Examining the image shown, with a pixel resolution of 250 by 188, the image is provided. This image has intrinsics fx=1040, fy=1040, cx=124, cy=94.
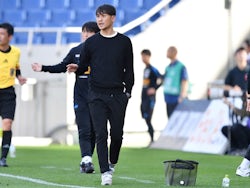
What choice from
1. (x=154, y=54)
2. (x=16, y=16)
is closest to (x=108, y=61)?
(x=154, y=54)

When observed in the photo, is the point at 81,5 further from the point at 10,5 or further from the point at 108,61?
the point at 108,61

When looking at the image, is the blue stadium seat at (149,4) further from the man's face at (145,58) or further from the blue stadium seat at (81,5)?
the man's face at (145,58)

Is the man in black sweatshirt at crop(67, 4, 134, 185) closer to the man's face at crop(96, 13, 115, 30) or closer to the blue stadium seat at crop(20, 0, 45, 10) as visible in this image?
the man's face at crop(96, 13, 115, 30)

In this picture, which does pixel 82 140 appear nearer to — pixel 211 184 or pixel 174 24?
pixel 211 184

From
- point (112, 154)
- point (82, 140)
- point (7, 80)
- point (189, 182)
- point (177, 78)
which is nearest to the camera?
point (189, 182)

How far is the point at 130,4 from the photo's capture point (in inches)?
944

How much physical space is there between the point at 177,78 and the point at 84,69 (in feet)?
32.7

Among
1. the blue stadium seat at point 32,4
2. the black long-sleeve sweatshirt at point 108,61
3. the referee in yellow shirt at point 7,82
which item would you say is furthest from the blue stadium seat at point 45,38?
the black long-sleeve sweatshirt at point 108,61

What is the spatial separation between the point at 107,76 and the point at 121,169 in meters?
3.28

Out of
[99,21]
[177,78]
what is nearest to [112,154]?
[99,21]

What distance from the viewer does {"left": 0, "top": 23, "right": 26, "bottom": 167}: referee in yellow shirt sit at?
13.6 metres

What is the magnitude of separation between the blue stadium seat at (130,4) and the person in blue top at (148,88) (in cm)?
302

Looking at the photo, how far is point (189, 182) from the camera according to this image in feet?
33.4

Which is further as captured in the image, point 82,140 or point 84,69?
point 82,140
